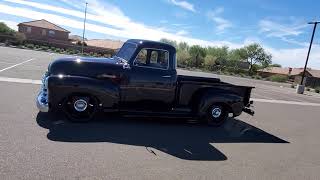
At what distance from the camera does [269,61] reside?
105 metres

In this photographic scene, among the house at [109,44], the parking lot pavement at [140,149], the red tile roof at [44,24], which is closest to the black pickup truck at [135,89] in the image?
the parking lot pavement at [140,149]

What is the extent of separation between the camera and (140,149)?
6.85 metres

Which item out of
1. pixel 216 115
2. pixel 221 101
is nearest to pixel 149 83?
pixel 221 101

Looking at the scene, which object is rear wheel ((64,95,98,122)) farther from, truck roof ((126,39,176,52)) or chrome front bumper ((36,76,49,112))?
truck roof ((126,39,176,52))

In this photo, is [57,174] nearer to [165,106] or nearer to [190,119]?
[165,106]

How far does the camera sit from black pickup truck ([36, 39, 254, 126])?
793 centimetres

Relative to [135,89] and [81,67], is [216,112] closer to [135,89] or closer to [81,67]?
[135,89]

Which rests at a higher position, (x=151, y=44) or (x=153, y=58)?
(x=151, y=44)

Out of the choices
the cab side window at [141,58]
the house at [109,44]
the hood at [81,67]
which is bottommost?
the house at [109,44]

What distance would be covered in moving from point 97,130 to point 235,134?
3.62m

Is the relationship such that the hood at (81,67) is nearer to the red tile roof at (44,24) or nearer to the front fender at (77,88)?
the front fender at (77,88)

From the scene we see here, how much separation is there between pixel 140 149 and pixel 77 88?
6.75 ft

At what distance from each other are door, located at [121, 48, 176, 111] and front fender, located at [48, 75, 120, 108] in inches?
17.3

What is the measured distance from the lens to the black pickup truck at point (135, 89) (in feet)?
26.0
